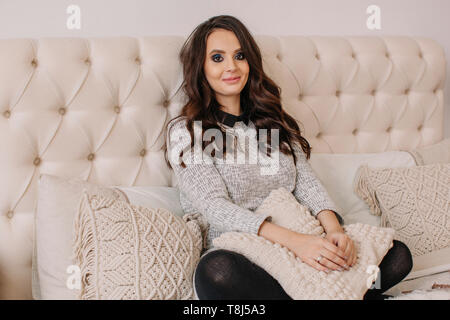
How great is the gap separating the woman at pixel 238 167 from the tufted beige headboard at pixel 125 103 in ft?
0.37

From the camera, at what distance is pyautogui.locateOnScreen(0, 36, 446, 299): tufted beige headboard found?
138cm

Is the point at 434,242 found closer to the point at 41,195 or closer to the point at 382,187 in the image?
the point at 382,187

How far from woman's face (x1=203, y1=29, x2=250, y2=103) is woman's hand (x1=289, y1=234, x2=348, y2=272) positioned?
597mm

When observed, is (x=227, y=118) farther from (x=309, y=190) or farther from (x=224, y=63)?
(x=309, y=190)

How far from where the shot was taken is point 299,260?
117 cm

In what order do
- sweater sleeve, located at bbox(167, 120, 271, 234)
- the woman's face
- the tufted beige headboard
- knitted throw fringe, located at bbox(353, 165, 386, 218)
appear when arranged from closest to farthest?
1. sweater sleeve, located at bbox(167, 120, 271, 234)
2. the tufted beige headboard
3. the woman's face
4. knitted throw fringe, located at bbox(353, 165, 386, 218)

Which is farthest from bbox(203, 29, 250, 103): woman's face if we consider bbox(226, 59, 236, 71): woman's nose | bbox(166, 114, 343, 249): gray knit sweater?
bbox(166, 114, 343, 249): gray knit sweater

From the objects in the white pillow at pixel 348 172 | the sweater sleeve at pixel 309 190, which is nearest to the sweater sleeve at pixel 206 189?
the sweater sleeve at pixel 309 190

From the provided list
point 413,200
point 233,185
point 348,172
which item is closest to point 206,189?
point 233,185

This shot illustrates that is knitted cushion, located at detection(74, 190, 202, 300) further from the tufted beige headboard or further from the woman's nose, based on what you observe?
the woman's nose

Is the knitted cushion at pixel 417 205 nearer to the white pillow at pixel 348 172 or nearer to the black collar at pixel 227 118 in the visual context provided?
the white pillow at pixel 348 172

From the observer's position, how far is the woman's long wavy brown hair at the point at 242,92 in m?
1.49

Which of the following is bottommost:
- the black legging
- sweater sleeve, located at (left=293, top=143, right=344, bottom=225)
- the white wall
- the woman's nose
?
the black legging

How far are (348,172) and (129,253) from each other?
0.93 metres
